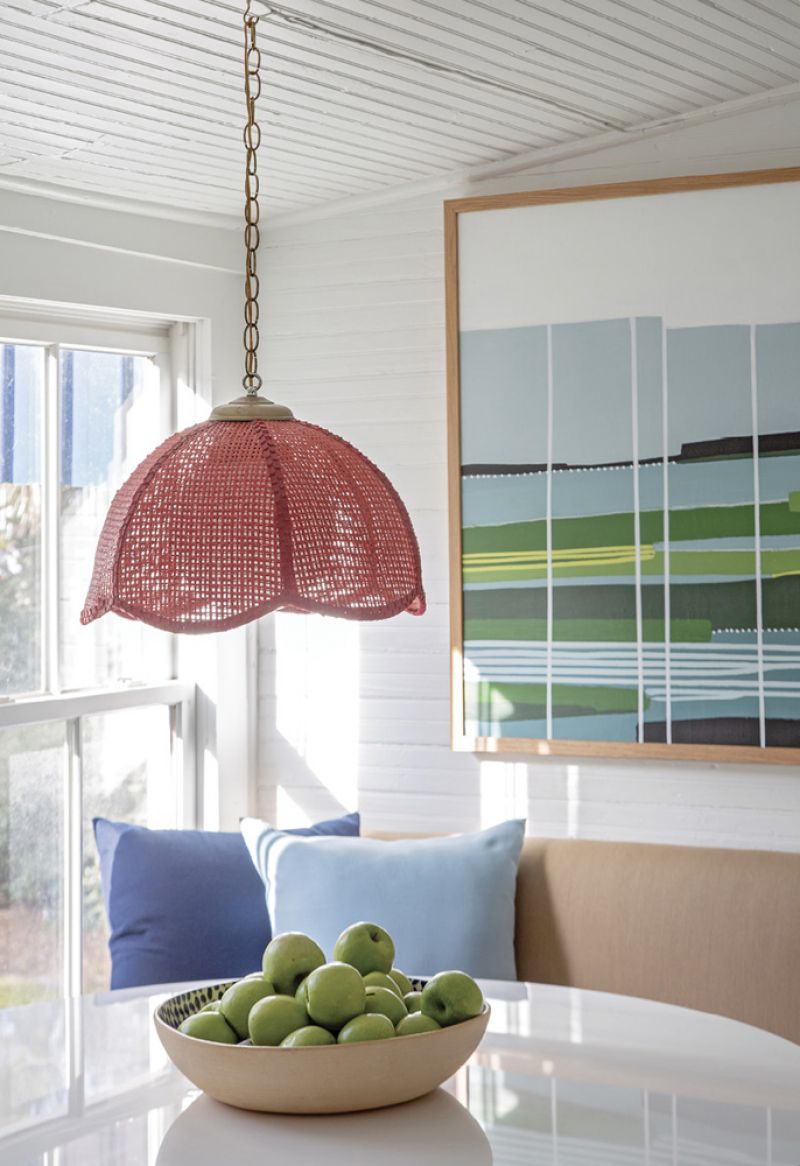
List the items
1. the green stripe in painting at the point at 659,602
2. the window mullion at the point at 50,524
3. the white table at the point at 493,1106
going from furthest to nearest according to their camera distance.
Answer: the window mullion at the point at 50,524
the green stripe in painting at the point at 659,602
the white table at the point at 493,1106

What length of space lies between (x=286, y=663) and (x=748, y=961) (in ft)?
4.83

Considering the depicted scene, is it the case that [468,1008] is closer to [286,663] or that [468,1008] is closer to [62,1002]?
[62,1002]

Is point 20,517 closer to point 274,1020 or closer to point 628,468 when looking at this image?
point 628,468

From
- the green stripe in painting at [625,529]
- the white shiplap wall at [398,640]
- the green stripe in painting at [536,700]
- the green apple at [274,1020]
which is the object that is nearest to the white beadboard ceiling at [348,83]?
the white shiplap wall at [398,640]

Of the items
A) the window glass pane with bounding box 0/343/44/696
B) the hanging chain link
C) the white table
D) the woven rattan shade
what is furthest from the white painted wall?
the woven rattan shade

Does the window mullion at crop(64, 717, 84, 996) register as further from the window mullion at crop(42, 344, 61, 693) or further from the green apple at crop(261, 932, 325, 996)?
the green apple at crop(261, 932, 325, 996)

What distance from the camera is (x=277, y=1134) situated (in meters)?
1.73

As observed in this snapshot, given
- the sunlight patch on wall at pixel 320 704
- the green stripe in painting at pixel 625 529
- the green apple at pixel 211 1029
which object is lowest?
the green apple at pixel 211 1029

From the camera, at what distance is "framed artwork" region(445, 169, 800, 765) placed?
3.13 metres

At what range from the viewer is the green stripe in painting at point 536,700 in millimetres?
3275

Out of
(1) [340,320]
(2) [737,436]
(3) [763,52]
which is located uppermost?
(3) [763,52]

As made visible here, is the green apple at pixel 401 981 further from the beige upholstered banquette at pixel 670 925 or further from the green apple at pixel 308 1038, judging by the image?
the beige upholstered banquette at pixel 670 925

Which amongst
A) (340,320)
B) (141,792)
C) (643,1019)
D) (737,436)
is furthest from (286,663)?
(643,1019)

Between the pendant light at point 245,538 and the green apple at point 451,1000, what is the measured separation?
1.56 feet
